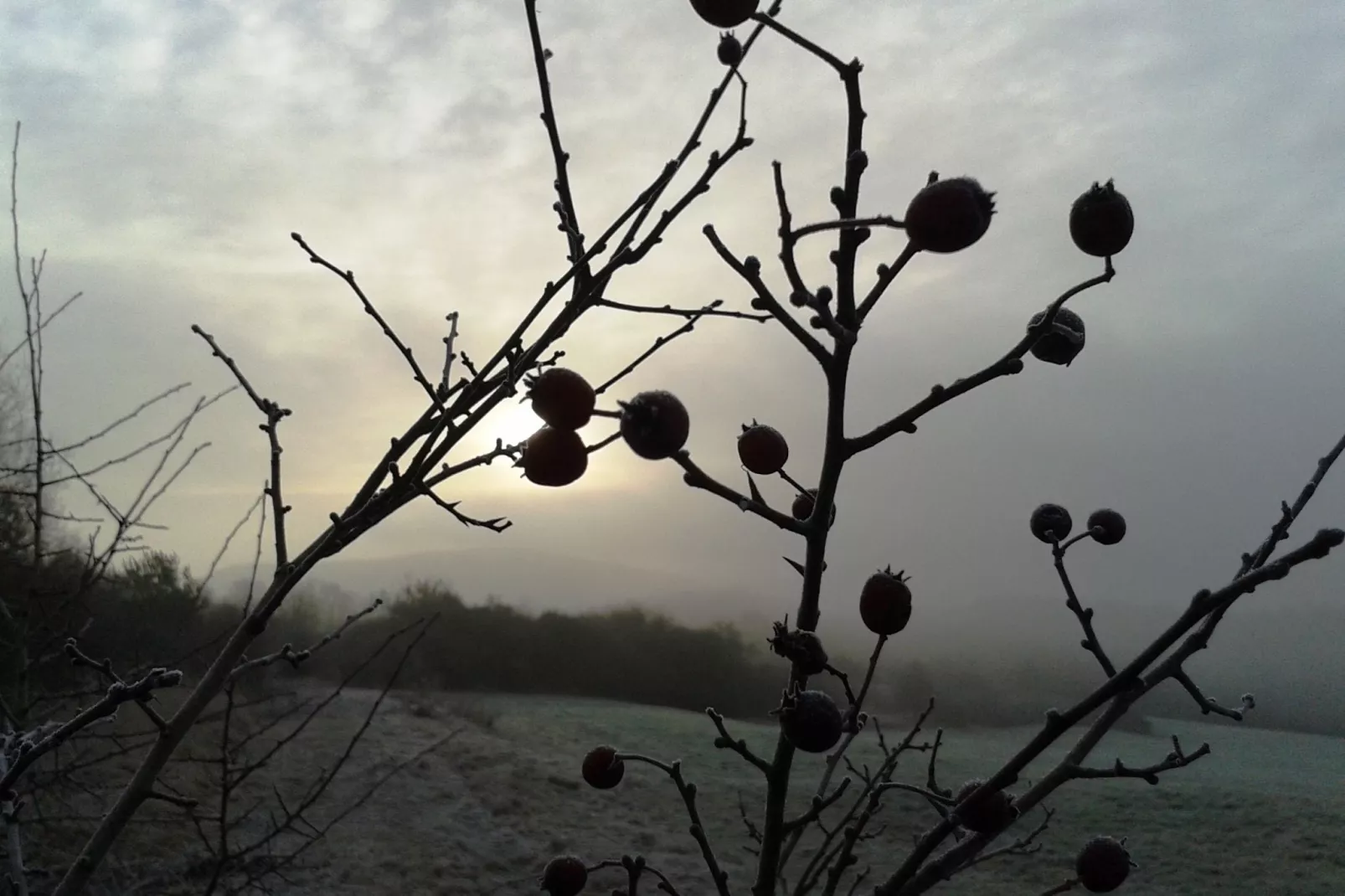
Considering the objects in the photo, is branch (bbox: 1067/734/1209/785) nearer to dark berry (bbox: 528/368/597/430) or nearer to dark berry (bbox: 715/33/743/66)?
dark berry (bbox: 528/368/597/430)

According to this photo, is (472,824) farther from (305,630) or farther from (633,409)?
(633,409)

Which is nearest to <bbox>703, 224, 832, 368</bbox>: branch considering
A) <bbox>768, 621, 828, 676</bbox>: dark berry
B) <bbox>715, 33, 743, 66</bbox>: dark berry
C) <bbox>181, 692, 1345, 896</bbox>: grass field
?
<bbox>768, 621, 828, 676</bbox>: dark berry

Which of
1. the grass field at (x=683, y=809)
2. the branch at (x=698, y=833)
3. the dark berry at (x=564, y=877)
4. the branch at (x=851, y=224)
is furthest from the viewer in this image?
the grass field at (x=683, y=809)

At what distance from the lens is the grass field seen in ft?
3.78

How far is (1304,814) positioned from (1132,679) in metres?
1.19

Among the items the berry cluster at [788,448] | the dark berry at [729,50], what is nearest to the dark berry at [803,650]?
the berry cluster at [788,448]

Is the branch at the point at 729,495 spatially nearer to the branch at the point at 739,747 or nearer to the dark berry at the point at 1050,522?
the branch at the point at 739,747

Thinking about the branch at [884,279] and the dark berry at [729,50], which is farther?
the dark berry at [729,50]

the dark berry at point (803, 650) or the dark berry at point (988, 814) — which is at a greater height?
the dark berry at point (803, 650)

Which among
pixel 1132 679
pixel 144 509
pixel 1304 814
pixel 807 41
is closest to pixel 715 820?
pixel 1304 814

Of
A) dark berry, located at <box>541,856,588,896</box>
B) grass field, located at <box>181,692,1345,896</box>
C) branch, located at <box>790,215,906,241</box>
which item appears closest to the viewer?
branch, located at <box>790,215,906,241</box>

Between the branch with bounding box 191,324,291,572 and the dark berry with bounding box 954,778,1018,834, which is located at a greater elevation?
the branch with bounding box 191,324,291,572

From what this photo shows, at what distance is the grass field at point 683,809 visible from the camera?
1.15 meters

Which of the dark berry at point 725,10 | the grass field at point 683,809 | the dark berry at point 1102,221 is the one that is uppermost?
the dark berry at point 725,10
